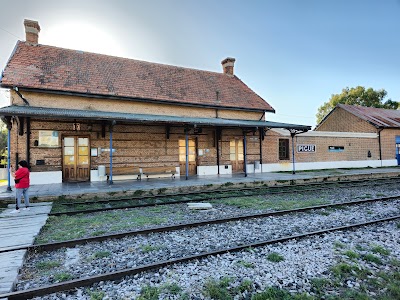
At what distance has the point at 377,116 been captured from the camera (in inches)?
941

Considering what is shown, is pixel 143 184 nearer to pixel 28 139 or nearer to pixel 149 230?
pixel 28 139

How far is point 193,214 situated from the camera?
6633 mm

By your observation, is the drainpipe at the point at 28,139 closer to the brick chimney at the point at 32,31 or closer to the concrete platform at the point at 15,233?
the concrete platform at the point at 15,233

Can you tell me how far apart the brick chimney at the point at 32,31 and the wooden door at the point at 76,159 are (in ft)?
21.3

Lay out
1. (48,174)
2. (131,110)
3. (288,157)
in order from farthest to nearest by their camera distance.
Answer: (288,157)
(131,110)
(48,174)

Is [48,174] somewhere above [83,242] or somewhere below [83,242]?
above

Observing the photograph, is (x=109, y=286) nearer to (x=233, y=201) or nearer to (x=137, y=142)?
(x=233, y=201)

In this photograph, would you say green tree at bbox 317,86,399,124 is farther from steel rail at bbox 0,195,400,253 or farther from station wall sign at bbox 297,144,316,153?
steel rail at bbox 0,195,400,253

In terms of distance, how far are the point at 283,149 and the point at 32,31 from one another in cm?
1683

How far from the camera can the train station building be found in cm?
1136

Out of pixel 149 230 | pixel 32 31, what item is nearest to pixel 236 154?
pixel 149 230

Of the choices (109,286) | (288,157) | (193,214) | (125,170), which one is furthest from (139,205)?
(288,157)

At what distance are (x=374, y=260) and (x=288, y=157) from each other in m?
14.1

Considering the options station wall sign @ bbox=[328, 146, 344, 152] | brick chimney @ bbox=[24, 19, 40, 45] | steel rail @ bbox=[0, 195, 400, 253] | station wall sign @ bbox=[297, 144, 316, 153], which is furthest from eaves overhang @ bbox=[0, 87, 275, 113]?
steel rail @ bbox=[0, 195, 400, 253]
